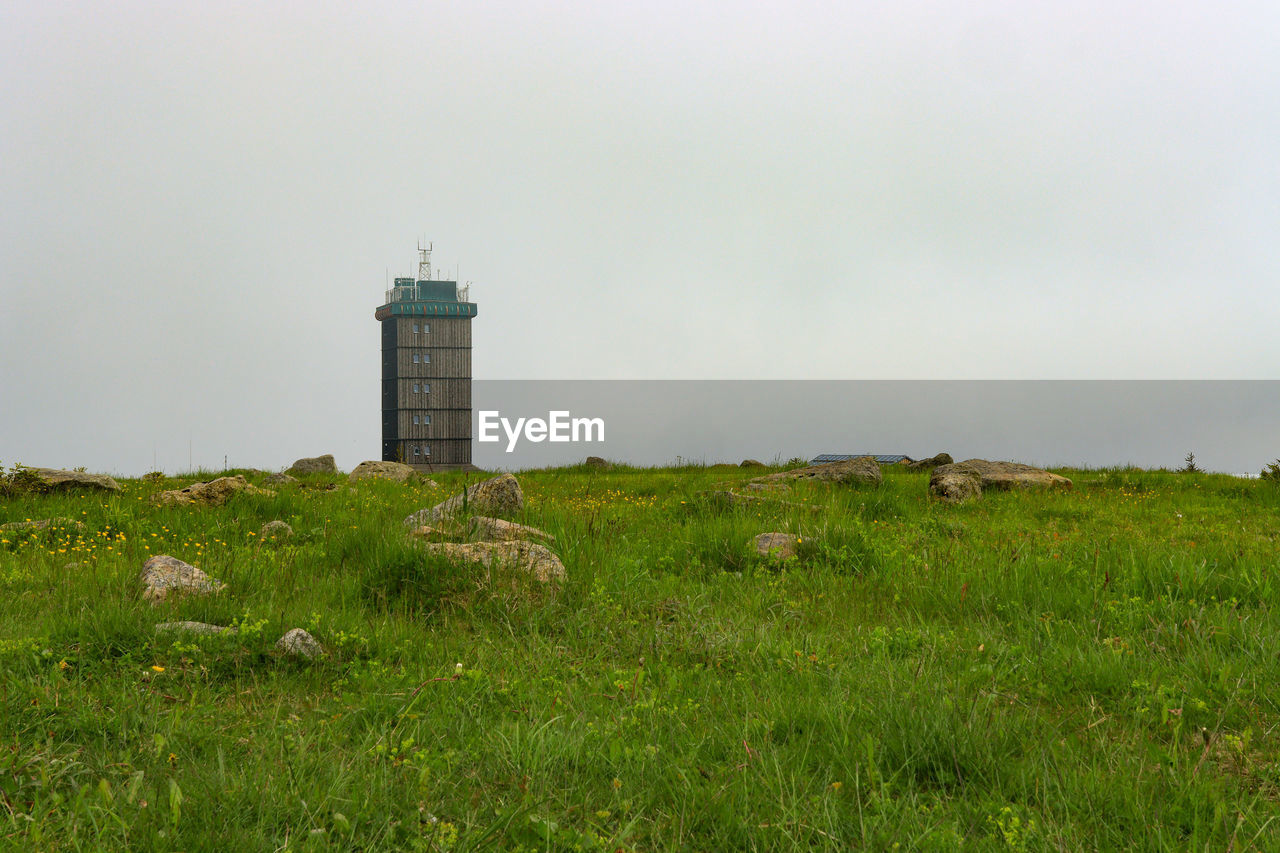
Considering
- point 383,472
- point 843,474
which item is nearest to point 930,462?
point 843,474

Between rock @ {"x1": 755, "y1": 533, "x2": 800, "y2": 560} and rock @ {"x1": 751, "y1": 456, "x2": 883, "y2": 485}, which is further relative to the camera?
rock @ {"x1": 751, "y1": 456, "x2": 883, "y2": 485}

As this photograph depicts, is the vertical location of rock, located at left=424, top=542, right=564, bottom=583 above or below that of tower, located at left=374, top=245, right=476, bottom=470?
below

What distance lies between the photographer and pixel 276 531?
859cm

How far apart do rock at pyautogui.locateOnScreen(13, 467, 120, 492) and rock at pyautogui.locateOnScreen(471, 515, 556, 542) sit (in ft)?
27.4

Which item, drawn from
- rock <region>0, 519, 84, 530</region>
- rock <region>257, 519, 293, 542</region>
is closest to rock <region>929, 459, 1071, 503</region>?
rock <region>257, 519, 293, 542</region>

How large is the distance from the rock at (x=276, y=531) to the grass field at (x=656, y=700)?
2.31ft

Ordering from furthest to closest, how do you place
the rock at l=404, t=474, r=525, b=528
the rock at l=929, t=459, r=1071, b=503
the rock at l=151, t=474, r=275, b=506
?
1. the rock at l=929, t=459, r=1071, b=503
2. the rock at l=151, t=474, r=275, b=506
3. the rock at l=404, t=474, r=525, b=528

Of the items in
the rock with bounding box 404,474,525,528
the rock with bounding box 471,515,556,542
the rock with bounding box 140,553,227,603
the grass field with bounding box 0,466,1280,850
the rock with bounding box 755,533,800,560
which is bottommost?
the grass field with bounding box 0,466,1280,850

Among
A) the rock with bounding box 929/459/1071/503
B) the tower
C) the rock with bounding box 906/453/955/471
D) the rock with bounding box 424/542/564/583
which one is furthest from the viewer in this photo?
the tower

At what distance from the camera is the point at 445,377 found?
53656mm

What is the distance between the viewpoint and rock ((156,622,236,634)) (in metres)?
4.63

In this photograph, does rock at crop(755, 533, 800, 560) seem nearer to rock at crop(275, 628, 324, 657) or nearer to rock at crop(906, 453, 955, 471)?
rock at crop(275, 628, 324, 657)

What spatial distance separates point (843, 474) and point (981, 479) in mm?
2855

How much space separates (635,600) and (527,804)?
300 centimetres
